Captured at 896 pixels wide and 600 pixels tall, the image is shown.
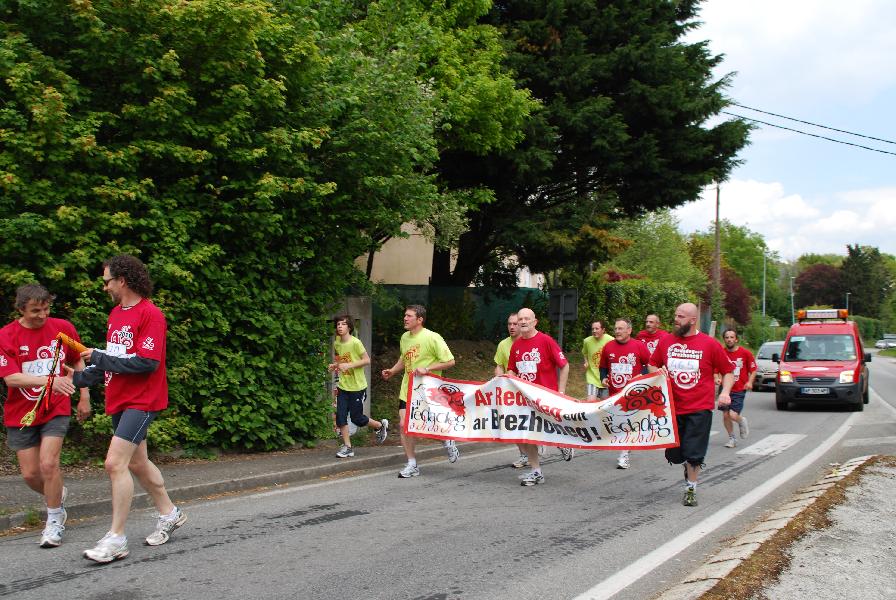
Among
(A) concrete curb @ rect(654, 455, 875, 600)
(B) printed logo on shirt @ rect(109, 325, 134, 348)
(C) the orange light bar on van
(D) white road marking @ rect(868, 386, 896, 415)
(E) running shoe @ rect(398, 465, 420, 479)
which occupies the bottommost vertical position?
(D) white road marking @ rect(868, 386, 896, 415)

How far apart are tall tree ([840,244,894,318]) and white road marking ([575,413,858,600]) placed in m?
130

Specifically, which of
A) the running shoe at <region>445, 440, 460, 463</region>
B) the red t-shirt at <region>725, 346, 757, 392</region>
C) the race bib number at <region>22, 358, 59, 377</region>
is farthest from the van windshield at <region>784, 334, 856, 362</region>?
the race bib number at <region>22, 358, 59, 377</region>

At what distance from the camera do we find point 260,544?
253 inches

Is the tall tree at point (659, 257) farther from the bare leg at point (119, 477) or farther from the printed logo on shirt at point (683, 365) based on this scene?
the bare leg at point (119, 477)

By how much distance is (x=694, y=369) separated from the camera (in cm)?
825

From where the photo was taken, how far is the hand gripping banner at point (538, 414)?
337 inches

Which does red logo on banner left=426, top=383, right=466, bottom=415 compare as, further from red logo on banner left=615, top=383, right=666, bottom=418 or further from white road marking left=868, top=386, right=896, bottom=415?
white road marking left=868, top=386, right=896, bottom=415

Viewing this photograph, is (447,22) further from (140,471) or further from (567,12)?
(140,471)

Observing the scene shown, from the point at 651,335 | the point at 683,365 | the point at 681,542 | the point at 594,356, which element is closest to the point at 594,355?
the point at 594,356

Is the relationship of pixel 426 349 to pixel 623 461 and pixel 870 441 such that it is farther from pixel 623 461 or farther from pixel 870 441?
pixel 870 441

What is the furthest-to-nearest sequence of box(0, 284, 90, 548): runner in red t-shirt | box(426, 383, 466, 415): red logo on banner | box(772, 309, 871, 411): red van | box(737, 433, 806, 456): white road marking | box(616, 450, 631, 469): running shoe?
box(772, 309, 871, 411): red van → box(737, 433, 806, 456): white road marking → box(616, 450, 631, 469): running shoe → box(426, 383, 466, 415): red logo on banner → box(0, 284, 90, 548): runner in red t-shirt

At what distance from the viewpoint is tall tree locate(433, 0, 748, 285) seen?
1923cm

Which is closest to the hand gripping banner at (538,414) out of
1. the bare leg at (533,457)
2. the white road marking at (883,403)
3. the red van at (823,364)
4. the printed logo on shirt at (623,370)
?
Answer: the bare leg at (533,457)

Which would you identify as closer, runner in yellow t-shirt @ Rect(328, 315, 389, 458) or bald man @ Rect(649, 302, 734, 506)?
bald man @ Rect(649, 302, 734, 506)
